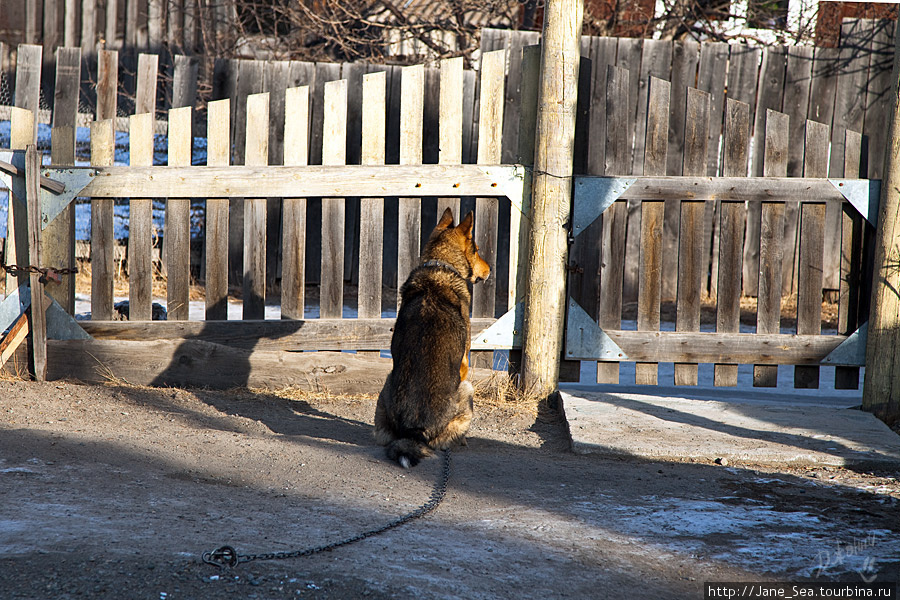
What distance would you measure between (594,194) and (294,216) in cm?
220

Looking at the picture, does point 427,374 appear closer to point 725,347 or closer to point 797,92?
point 725,347

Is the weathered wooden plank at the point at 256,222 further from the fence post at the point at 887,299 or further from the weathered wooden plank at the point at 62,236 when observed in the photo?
the fence post at the point at 887,299

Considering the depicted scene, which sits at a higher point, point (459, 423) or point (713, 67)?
point (713, 67)

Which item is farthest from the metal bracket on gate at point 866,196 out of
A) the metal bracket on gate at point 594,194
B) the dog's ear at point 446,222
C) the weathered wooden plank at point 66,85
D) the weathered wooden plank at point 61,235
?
the weathered wooden plank at point 66,85

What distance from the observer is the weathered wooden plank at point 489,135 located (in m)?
5.76

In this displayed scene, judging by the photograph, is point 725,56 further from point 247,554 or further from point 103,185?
point 247,554

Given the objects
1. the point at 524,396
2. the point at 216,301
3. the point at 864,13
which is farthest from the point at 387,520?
the point at 864,13

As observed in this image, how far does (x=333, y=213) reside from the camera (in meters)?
5.88

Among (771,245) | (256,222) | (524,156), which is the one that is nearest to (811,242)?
(771,245)

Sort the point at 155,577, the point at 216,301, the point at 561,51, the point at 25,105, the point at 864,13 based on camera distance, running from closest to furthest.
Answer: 1. the point at 155,577
2. the point at 561,51
3. the point at 216,301
4. the point at 25,105
5. the point at 864,13

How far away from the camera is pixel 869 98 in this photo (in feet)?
28.3

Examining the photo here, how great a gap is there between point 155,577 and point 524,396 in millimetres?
3606

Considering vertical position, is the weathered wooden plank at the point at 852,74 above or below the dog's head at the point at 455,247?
above

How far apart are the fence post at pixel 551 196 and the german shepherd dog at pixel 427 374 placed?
91cm
